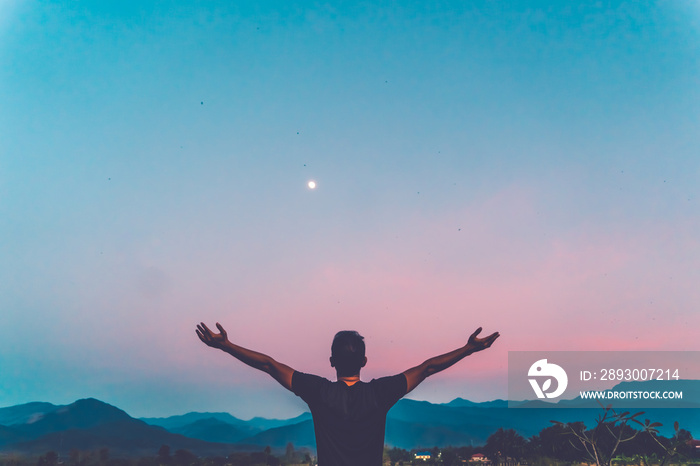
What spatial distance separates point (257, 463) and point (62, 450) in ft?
391

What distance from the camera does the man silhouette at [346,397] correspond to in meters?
3.26

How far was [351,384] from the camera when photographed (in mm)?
3361

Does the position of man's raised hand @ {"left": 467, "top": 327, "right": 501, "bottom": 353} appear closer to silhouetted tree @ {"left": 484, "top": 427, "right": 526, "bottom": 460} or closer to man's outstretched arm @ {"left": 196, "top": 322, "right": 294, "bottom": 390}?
man's outstretched arm @ {"left": 196, "top": 322, "right": 294, "bottom": 390}

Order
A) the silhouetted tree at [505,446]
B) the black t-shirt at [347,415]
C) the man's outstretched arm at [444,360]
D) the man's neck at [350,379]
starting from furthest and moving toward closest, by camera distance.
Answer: the silhouetted tree at [505,446], the man's outstretched arm at [444,360], the man's neck at [350,379], the black t-shirt at [347,415]

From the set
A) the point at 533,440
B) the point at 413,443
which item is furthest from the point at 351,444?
the point at 413,443

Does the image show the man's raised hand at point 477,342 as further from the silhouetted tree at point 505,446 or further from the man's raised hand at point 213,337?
the silhouetted tree at point 505,446

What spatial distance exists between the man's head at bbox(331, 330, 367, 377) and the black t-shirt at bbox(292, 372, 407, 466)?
0.35 feet

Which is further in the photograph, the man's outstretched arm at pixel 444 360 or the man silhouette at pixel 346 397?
the man's outstretched arm at pixel 444 360

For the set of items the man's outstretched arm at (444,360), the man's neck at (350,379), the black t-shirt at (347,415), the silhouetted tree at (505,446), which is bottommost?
the silhouetted tree at (505,446)

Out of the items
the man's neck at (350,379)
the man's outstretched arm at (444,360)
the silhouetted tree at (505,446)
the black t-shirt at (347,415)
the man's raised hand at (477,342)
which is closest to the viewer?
the black t-shirt at (347,415)

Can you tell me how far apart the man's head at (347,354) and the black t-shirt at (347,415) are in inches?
4.2

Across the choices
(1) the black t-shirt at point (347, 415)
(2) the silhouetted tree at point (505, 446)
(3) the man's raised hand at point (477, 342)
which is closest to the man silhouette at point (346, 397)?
(1) the black t-shirt at point (347, 415)

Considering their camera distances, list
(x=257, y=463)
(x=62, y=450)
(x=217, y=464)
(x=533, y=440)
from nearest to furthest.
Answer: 1. (x=533, y=440)
2. (x=217, y=464)
3. (x=257, y=463)
4. (x=62, y=450)

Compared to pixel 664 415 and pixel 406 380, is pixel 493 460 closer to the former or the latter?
pixel 406 380
